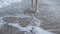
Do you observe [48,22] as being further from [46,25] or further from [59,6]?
[59,6]

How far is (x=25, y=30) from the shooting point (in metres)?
3.85

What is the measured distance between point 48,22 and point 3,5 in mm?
2143

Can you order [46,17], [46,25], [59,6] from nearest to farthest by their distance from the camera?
[46,25]
[46,17]
[59,6]

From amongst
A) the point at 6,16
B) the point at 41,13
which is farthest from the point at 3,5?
the point at 41,13

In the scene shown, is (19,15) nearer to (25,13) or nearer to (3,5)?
(25,13)

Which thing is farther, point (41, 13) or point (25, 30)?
point (41, 13)

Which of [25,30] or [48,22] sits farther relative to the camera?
[48,22]

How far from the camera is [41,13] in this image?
4.93 metres

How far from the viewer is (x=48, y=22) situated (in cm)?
429

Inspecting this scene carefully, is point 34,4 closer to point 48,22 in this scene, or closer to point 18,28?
point 48,22

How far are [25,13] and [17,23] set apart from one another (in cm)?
76

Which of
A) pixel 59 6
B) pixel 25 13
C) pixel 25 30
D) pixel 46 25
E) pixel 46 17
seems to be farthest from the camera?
pixel 59 6

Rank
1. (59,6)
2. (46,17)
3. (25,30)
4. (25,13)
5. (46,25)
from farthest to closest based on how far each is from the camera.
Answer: (59,6) < (25,13) < (46,17) < (46,25) < (25,30)

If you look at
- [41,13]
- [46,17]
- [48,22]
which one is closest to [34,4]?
[41,13]
